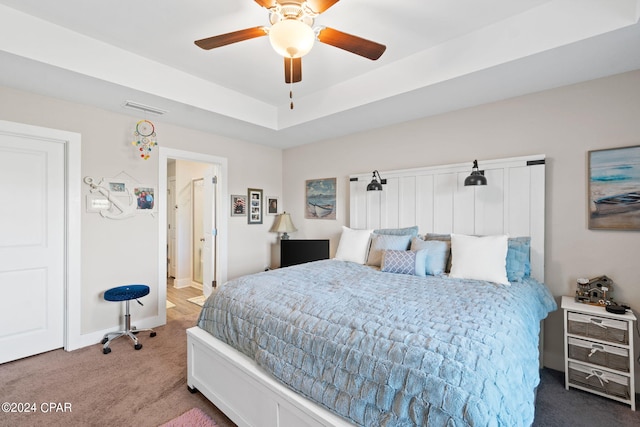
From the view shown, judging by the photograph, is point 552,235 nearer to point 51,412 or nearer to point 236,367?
point 236,367

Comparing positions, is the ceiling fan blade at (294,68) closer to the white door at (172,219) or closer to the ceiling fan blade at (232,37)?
the ceiling fan blade at (232,37)

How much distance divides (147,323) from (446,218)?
3.57 meters

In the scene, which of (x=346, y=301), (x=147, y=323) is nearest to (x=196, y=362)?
(x=346, y=301)

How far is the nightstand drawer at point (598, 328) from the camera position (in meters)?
2.04

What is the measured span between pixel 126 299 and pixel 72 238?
0.79 metres

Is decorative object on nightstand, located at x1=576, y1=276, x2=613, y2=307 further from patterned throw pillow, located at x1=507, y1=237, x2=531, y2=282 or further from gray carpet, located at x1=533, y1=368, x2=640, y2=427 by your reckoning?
gray carpet, located at x1=533, y1=368, x2=640, y2=427

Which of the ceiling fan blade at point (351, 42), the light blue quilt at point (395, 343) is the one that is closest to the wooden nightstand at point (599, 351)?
the light blue quilt at point (395, 343)

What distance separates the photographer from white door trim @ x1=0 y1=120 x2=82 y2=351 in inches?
111

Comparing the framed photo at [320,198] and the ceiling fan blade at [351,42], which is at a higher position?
the ceiling fan blade at [351,42]

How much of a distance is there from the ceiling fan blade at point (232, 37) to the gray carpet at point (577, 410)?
9.90ft

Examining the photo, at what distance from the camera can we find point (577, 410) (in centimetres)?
202

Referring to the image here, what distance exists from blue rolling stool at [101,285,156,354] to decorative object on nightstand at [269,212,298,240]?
196 cm

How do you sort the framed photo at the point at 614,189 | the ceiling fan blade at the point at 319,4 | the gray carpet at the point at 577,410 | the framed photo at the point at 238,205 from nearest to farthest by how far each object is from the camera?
the ceiling fan blade at the point at 319,4, the gray carpet at the point at 577,410, the framed photo at the point at 614,189, the framed photo at the point at 238,205

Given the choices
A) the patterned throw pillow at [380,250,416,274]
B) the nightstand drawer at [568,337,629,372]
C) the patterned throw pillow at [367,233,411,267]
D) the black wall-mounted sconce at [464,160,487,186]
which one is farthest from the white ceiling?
the nightstand drawer at [568,337,629,372]
